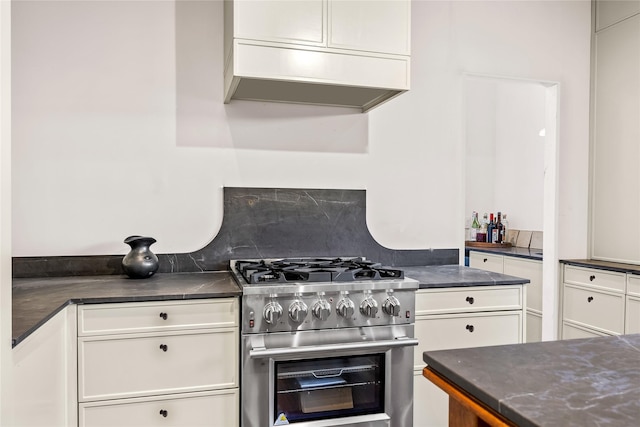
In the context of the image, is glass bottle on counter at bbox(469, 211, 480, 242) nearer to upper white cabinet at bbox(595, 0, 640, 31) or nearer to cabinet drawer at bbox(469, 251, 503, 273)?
cabinet drawer at bbox(469, 251, 503, 273)

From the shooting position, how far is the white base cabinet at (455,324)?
2.29 metres

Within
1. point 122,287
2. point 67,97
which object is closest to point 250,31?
point 67,97

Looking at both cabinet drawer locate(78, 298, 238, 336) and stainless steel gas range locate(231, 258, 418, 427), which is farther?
stainless steel gas range locate(231, 258, 418, 427)

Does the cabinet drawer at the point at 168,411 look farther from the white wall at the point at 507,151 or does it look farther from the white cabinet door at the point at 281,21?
the white wall at the point at 507,151

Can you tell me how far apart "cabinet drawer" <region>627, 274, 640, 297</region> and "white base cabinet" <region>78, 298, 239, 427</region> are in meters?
2.26

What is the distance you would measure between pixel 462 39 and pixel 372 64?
3.21 ft

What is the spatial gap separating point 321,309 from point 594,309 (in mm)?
1981

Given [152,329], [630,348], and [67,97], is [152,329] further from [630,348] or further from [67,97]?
[630,348]

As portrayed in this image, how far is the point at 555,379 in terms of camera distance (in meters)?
0.96

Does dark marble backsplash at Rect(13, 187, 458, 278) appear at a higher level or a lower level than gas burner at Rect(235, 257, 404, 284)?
higher

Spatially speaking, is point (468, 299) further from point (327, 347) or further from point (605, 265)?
point (605, 265)

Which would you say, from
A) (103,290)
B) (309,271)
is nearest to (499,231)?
(309,271)

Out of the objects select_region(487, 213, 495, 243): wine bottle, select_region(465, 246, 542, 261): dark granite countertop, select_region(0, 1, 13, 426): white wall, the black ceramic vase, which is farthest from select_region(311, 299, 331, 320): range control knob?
select_region(487, 213, 495, 243): wine bottle

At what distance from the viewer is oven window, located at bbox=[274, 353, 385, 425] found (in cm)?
205
